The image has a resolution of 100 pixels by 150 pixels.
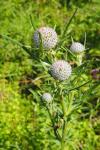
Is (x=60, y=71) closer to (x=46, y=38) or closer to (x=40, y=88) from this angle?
(x=46, y=38)

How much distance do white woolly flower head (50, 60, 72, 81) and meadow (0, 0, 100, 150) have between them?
0.37ft

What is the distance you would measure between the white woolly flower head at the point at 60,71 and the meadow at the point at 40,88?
0.37 feet

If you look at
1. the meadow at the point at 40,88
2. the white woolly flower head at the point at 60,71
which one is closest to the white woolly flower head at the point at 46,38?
the white woolly flower head at the point at 60,71

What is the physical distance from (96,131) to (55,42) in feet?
4.93

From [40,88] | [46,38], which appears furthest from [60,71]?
[40,88]

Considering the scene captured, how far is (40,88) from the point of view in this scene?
7.39ft

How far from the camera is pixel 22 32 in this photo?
360 centimetres

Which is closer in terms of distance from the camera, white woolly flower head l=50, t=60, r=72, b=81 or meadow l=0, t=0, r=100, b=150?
white woolly flower head l=50, t=60, r=72, b=81

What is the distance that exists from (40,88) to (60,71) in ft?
1.77

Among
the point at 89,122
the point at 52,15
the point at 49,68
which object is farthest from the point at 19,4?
the point at 49,68

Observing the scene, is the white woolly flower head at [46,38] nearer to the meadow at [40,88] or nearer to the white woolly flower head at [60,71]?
the white woolly flower head at [60,71]

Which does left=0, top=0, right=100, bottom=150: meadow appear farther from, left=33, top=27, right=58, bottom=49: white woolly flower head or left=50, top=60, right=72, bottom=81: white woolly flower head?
left=33, top=27, right=58, bottom=49: white woolly flower head

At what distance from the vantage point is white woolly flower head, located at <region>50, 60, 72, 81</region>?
173cm

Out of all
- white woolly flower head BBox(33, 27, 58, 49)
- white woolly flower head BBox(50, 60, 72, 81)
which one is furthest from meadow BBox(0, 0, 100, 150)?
white woolly flower head BBox(33, 27, 58, 49)
